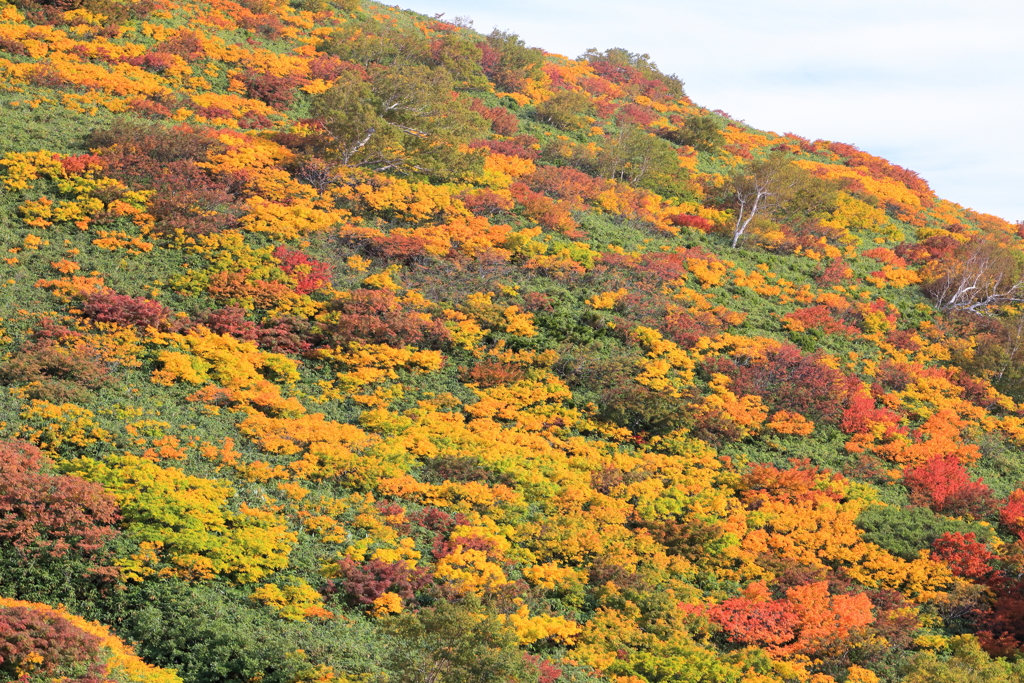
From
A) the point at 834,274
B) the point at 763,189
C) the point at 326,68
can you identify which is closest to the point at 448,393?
the point at 834,274

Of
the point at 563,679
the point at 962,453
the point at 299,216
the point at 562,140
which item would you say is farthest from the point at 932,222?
the point at 563,679

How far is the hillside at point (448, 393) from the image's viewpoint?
17.8m

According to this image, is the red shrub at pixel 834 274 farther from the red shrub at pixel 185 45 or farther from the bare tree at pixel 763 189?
the red shrub at pixel 185 45

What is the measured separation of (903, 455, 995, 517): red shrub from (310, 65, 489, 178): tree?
2515 cm

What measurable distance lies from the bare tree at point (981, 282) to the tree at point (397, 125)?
24727mm

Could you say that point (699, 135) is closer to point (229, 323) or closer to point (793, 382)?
point (793, 382)

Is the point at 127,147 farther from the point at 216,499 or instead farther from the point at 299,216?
the point at 216,499

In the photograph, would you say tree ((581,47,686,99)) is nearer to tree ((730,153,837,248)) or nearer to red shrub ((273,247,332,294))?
tree ((730,153,837,248))

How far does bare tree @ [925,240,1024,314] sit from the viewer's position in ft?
136

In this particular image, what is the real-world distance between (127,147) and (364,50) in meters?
21.9

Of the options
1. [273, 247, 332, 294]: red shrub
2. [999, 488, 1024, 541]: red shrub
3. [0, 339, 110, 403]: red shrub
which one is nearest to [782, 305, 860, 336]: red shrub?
[999, 488, 1024, 541]: red shrub

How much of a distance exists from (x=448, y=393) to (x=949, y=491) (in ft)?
53.6

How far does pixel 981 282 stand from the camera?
1676 inches

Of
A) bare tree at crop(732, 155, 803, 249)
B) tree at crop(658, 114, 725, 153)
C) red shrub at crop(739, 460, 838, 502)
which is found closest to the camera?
red shrub at crop(739, 460, 838, 502)
